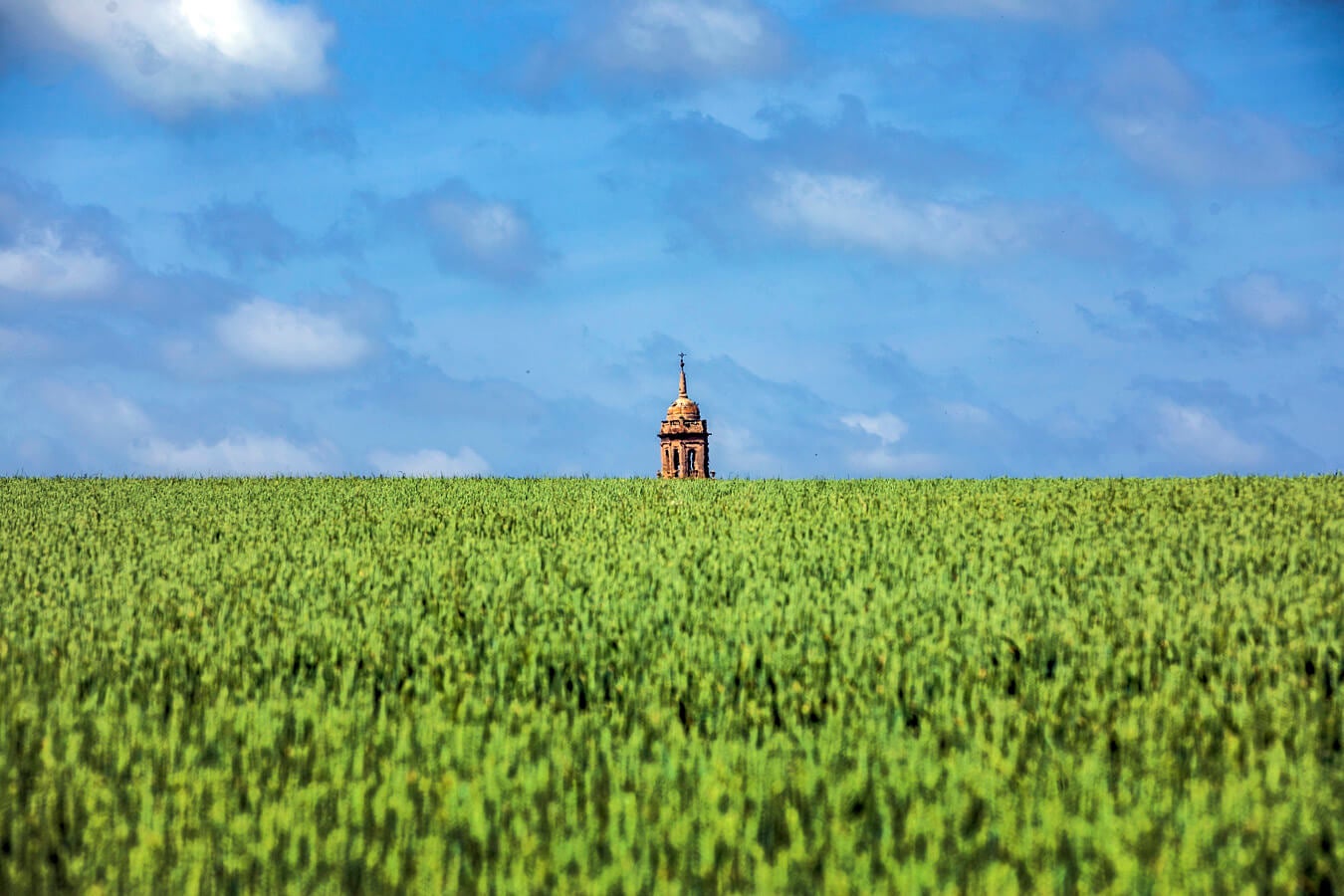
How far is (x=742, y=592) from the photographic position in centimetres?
1309

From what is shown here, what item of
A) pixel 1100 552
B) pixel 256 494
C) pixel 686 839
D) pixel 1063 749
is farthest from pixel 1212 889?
pixel 256 494

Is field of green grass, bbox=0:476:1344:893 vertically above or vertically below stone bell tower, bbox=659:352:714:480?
below

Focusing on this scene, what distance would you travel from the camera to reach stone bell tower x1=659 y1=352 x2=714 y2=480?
85.4 metres

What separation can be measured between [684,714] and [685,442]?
77.4 metres

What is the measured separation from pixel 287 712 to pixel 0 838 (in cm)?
230

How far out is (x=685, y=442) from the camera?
→ 283ft

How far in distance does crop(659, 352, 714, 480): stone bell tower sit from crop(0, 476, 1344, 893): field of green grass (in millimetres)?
66009

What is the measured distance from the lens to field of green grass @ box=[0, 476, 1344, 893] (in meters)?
5.73

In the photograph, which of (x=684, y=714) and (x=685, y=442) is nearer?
(x=684, y=714)

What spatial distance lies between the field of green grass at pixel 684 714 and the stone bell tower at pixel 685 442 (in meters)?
66.0

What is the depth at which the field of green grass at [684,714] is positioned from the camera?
5.73 metres

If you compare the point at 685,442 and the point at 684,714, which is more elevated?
the point at 685,442

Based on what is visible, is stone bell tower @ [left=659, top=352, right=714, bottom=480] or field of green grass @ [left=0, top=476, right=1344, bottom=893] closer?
field of green grass @ [left=0, top=476, right=1344, bottom=893]

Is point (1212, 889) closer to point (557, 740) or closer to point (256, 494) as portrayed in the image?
point (557, 740)
